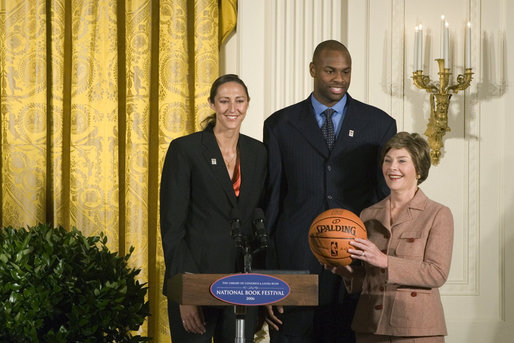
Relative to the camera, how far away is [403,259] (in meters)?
2.88

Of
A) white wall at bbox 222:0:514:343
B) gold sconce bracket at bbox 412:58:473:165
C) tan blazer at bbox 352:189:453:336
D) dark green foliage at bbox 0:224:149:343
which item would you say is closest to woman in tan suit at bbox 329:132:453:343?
tan blazer at bbox 352:189:453:336

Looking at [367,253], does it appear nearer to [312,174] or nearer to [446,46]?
[312,174]

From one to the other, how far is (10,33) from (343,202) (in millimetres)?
2332

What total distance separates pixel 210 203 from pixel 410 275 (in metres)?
0.88

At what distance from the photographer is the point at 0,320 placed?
10.5ft

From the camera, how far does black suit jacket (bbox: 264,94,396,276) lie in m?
3.33

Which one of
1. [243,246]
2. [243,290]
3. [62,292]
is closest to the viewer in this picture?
[243,290]

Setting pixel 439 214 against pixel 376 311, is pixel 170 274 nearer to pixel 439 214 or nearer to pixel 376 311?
pixel 376 311

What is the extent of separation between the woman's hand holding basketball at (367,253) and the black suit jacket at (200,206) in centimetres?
55

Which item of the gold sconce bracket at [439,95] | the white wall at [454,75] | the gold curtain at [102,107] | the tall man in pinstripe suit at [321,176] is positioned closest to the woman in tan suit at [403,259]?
the tall man in pinstripe suit at [321,176]

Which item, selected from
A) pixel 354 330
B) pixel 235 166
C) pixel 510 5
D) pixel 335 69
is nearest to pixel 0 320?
pixel 235 166

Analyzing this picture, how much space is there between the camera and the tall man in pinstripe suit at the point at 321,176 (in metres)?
3.30

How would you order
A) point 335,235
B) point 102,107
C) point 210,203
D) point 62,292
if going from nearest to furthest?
point 335,235 → point 210,203 → point 62,292 → point 102,107

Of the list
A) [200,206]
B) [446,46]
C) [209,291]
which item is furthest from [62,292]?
[446,46]
